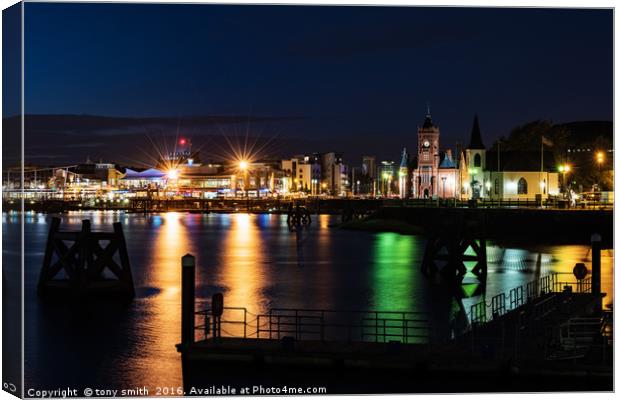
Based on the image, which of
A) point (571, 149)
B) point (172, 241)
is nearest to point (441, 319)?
point (172, 241)

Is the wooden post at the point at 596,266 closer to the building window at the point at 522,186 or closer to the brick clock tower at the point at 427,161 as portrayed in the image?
the building window at the point at 522,186

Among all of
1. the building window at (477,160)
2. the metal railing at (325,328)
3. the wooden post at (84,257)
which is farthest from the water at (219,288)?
the building window at (477,160)

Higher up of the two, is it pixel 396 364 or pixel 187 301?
pixel 187 301

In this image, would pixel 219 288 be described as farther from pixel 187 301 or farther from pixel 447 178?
pixel 447 178

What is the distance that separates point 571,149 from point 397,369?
10280 centimetres

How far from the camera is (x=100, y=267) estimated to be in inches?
1339

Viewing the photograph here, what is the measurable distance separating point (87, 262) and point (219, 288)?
828cm

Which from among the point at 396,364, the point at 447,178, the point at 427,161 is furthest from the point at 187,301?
the point at 427,161

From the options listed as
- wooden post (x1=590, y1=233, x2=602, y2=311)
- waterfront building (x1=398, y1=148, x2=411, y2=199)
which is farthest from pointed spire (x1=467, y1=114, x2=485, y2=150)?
wooden post (x1=590, y1=233, x2=602, y2=311)

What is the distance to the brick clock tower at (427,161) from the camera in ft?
486

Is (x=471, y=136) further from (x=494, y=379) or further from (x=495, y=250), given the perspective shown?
(x=494, y=379)

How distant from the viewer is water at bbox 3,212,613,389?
22.9 meters

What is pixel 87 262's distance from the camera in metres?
34.1

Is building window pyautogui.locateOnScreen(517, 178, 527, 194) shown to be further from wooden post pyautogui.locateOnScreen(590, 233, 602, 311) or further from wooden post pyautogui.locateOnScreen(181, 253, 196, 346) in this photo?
wooden post pyautogui.locateOnScreen(181, 253, 196, 346)
